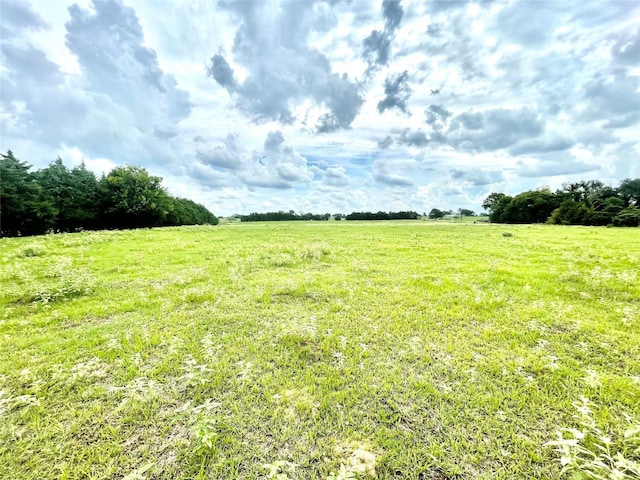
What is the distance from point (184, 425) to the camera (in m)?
3.79

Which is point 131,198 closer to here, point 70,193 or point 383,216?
point 70,193

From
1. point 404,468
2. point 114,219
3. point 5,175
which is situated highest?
point 5,175

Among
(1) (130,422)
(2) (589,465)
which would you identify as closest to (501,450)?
(2) (589,465)

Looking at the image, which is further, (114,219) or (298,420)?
(114,219)

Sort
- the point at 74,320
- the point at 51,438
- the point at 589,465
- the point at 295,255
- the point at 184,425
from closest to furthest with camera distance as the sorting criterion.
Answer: the point at 589,465 → the point at 51,438 → the point at 184,425 → the point at 74,320 → the point at 295,255

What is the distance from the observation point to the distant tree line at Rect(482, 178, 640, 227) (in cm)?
5381

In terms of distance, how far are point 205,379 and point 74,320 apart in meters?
5.17

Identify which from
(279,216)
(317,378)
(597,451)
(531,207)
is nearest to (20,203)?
(317,378)

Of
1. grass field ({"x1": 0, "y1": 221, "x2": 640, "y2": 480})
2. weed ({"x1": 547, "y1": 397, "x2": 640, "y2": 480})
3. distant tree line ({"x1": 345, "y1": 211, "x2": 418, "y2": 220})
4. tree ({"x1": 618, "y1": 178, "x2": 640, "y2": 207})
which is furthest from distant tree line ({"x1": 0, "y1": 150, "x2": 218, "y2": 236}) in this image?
tree ({"x1": 618, "y1": 178, "x2": 640, "y2": 207})

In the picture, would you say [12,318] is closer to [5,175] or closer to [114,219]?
[5,175]

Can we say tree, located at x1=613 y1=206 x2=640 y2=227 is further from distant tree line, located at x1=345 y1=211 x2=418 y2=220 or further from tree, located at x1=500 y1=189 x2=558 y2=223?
distant tree line, located at x1=345 y1=211 x2=418 y2=220

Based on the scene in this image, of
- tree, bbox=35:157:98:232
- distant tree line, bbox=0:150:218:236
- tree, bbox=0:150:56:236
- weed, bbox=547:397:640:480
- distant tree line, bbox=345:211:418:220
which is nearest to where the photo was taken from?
weed, bbox=547:397:640:480

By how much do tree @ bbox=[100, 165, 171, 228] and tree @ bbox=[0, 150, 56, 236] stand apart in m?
10.1

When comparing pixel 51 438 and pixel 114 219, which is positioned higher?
pixel 114 219
